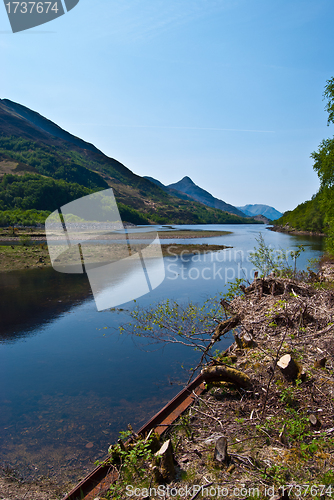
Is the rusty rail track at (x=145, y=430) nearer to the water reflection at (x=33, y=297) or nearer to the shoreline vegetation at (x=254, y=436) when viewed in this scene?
the shoreline vegetation at (x=254, y=436)

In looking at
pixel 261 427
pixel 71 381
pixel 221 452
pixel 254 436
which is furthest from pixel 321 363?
pixel 71 381

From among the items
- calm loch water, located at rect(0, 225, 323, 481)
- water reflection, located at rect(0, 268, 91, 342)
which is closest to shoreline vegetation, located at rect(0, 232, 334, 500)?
calm loch water, located at rect(0, 225, 323, 481)

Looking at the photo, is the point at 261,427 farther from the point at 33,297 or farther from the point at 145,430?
the point at 33,297

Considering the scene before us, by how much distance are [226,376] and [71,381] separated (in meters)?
5.02

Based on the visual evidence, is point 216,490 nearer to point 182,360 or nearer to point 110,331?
point 182,360

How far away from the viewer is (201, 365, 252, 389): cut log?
5.43 metres

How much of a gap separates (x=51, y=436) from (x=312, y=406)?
5.29 meters

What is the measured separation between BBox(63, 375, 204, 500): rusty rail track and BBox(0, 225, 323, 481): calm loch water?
123 cm

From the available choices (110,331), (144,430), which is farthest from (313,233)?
(144,430)

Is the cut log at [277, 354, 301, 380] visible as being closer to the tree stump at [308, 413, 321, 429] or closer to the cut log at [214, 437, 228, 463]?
the tree stump at [308, 413, 321, 429]

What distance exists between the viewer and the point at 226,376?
18.6ft

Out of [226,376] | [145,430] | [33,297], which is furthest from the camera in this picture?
[33,297]

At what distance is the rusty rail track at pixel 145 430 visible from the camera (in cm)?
379

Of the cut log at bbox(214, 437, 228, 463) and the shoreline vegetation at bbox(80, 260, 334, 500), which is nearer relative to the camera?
the shoreline vegetation at bbox(80, 260, 334, 500)
